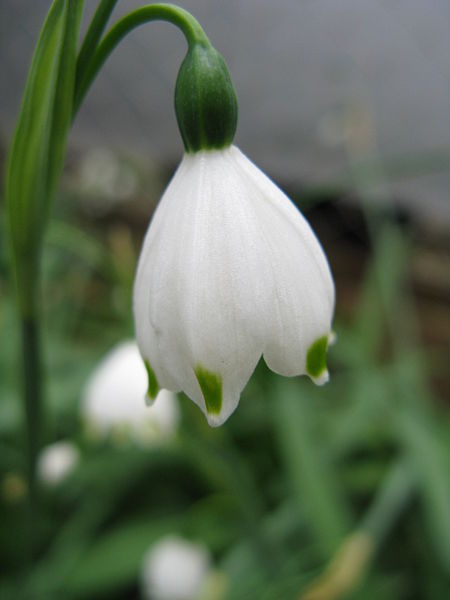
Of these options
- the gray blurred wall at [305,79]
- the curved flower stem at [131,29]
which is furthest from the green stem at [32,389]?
the gray blurred wall at [305,79]

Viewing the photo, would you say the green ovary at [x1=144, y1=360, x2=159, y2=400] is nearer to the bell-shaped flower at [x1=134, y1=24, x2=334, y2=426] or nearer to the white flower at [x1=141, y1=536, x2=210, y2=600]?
the bell-shaped flower at [x1=134, y1=24, x2=334, y2=426]

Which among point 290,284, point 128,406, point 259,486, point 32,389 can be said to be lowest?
point 259,486

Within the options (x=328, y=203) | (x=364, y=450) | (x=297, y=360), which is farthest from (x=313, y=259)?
(x=328, y=203)

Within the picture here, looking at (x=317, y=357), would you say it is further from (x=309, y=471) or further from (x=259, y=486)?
(x=259, y=486)

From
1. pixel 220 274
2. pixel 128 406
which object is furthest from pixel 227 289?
pixel 128 406

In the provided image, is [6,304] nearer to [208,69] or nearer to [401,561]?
[401,561]

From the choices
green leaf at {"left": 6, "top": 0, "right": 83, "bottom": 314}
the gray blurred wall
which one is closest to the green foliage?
green leaf at {"left": 6, "top": 0, "right": 83, "bottom": 314}
